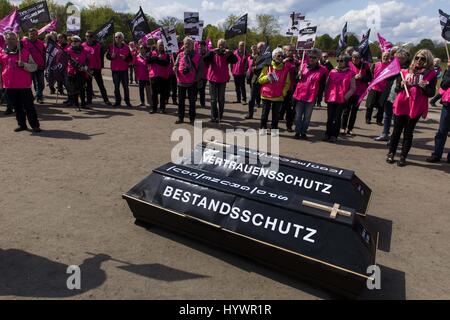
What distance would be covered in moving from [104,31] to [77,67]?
2.26 m

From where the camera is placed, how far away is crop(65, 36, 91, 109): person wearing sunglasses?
1072 cm

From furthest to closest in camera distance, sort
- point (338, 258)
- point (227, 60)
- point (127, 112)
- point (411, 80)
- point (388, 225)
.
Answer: point (127, 112) → point (227, 60) → point (411, 80) → point (388, 225) → point (338, 258)

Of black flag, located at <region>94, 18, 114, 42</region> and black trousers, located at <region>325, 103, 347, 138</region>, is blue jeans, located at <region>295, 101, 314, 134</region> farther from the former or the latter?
black flag, located at <region>94, 18, 114, 42</region>

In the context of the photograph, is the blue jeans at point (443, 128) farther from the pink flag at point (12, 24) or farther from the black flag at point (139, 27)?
the pink flag at point (12, 24)

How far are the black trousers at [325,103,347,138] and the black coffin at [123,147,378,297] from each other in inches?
212

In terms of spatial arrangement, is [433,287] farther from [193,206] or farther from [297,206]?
[193,206]

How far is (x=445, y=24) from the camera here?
8.65m

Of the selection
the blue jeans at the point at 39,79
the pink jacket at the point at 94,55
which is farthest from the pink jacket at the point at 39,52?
the pink jacket at the point at 94,55

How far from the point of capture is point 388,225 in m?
4.93

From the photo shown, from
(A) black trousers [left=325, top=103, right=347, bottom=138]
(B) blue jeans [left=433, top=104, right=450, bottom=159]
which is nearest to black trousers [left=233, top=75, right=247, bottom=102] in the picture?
(A) black trousers [left=325, top=103, right=347, bottom=138]

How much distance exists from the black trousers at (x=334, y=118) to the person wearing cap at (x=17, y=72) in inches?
279

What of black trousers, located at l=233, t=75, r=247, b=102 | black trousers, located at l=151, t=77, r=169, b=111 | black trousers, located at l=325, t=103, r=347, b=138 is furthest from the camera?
black trousers, located at l=233, t=75, r=247, b=102

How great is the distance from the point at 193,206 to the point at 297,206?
117 cm

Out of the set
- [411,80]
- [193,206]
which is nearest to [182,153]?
[193,206]
